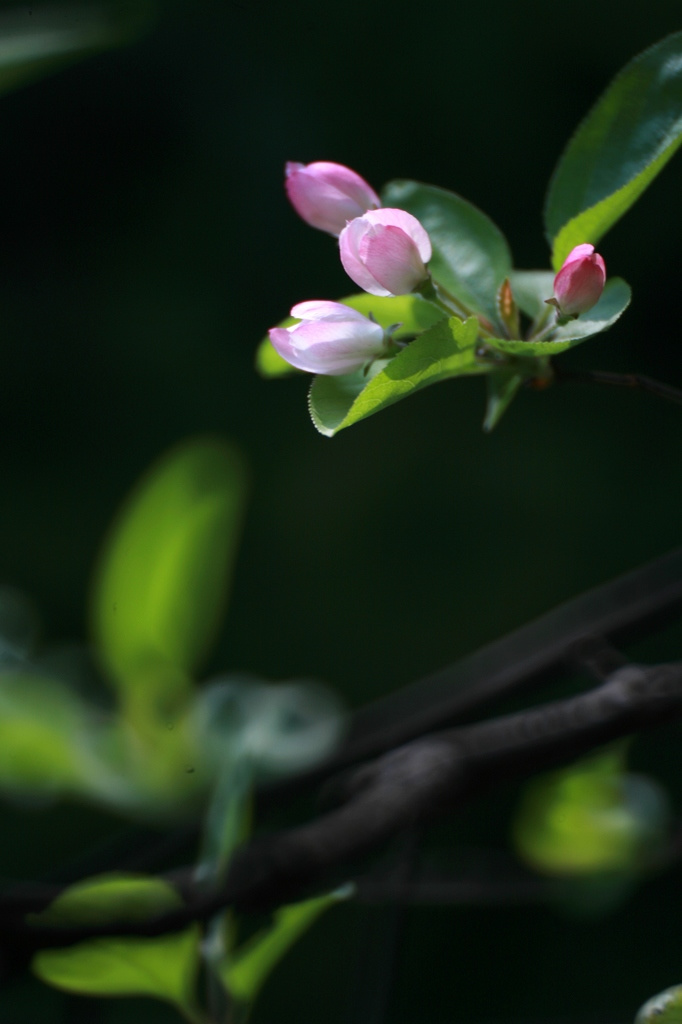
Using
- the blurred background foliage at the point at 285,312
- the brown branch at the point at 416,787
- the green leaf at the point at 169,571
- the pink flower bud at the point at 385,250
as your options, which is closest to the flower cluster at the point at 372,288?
the pink flower bud at the point at 385,250

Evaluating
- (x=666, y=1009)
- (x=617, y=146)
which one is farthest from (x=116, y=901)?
(x=617, y=146)

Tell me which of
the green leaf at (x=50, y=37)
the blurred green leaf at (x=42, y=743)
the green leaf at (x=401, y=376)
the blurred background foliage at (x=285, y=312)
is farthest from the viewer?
the blurred background foliage at (x=285, y=312)

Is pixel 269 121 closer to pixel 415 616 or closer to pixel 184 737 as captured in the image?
pixel 415 616

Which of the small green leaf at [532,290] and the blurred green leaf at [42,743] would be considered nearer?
the small green leaf at [532,290]

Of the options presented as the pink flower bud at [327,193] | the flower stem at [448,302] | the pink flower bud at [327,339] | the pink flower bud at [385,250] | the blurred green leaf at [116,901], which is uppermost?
the pink flower bud at [327,193]

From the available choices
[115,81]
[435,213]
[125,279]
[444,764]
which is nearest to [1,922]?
[444,764]

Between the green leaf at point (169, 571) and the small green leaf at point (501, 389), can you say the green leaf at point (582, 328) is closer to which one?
the small green leaf at point (501, 389)

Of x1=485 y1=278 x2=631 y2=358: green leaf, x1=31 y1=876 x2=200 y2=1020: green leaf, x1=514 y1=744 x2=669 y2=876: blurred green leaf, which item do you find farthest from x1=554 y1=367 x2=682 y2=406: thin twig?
x1=514 y1=744 x2=669 y2=876: blurred green leaf
